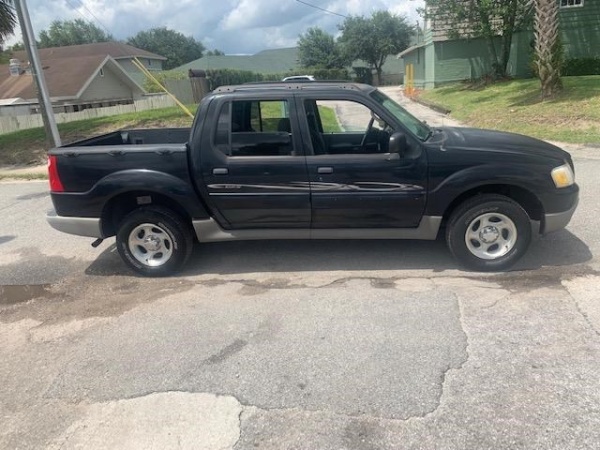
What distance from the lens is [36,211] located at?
8.15m

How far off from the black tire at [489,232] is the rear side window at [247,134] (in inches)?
67.1

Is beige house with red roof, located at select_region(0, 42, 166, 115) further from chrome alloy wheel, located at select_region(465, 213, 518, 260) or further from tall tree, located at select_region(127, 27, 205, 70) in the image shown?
tall tree, located at select_region(127, 27, 205, 70)

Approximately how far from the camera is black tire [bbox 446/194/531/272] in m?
4.41

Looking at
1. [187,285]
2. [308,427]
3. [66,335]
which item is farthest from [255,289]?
[308,427]

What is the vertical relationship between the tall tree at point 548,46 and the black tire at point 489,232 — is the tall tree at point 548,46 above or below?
above

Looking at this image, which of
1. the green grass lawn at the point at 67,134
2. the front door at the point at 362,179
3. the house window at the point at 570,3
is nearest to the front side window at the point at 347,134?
the front door at the point at 362,179

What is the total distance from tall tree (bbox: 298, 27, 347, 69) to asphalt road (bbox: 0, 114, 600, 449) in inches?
2424

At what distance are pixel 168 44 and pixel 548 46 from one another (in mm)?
98172

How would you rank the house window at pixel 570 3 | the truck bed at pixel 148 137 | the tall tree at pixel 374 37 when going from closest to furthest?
the truck bed at pixel 148 137 < the house window at pixel 570 3 < the tall tree at pixel 374 37

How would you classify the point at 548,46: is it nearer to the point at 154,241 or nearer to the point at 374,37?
the point at 154,241

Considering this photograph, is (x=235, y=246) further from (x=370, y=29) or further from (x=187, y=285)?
(x=370, y=29)

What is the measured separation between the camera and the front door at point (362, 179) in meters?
→ 4.45

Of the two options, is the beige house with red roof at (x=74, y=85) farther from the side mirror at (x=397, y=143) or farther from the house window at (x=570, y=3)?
the side mirror at (x=397, y=143)

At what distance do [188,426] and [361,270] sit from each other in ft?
8.17
